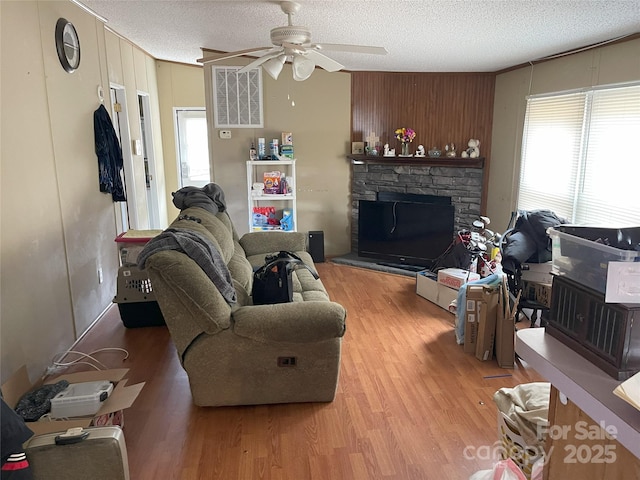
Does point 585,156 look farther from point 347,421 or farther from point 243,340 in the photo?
point 243,340

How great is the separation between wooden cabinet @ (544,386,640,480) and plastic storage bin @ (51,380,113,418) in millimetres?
2010

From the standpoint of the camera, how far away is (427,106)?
5.57 m

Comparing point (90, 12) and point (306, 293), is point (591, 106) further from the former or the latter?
point (90, 12)

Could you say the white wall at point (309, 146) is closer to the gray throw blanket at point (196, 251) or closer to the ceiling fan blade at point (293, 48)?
the ceiling fan blade at point (293, 48)

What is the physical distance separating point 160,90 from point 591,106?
5.31 meters

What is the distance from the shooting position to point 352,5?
3.00m

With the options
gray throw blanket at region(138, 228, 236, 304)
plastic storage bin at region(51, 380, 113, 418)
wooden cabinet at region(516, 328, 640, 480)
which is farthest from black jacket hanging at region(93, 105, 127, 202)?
wooden cabinet at region(516, 328, 640, 480)

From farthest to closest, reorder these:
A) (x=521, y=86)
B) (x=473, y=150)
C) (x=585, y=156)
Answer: (x=473, y=150) → (x=521, y=86) → (x=585, y=156)

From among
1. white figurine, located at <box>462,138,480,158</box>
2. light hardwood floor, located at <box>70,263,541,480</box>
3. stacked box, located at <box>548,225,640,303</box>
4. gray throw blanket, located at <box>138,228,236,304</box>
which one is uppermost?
white figurine, located at <box>462,138,480,158</box>

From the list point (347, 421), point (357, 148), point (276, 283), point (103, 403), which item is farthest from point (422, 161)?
point (103, 403)

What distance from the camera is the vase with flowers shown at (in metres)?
5.44

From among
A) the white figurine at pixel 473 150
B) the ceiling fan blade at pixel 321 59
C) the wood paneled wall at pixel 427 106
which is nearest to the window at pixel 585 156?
the white figurine at pixel 473 150

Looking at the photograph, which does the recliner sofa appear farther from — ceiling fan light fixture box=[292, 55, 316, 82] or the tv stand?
the tv stand

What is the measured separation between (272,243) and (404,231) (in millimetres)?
1683
